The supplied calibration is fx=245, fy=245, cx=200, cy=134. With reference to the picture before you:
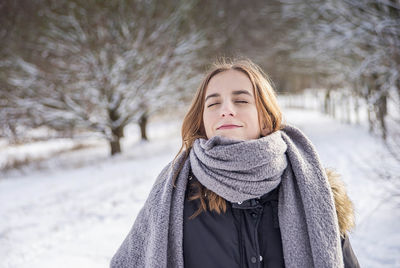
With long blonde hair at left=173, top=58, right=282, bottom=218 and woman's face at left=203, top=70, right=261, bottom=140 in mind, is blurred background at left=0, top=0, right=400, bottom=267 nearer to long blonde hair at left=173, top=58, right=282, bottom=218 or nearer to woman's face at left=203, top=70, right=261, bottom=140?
long blonde hair at left=173, top=58, right=282, bottom=218

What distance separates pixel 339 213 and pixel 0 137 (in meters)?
9.16

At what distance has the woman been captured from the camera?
1109 mm

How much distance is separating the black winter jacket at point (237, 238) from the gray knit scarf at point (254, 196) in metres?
0.05

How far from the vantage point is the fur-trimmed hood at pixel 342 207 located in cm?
121

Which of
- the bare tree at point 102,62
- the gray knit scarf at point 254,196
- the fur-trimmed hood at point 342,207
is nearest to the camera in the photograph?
the gray knit scarf at point 254,196

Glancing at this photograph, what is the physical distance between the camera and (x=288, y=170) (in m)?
1.27

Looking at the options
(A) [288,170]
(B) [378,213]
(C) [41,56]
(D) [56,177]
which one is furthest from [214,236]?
(C) [41,56]

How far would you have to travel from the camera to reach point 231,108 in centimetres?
118

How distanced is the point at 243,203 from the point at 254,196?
67 millimetres

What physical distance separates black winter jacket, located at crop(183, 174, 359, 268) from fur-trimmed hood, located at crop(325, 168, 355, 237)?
0.07m

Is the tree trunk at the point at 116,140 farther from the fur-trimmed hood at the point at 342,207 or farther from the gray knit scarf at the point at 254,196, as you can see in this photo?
the fur-trimmed hood at the point at 342,207

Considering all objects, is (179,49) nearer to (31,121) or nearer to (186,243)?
(31,121)

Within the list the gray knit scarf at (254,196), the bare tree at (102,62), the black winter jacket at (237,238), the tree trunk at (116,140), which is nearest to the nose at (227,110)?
the gray knit scarf at (254,196)

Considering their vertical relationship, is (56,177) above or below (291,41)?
below
